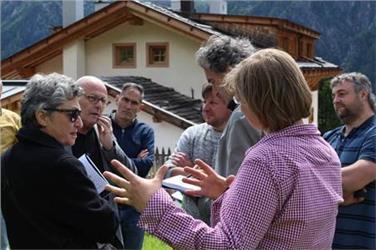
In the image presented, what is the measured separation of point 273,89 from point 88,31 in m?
15.6

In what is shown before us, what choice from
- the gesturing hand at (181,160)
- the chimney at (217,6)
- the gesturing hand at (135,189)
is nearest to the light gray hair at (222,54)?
the gesturing hand at (181,160)

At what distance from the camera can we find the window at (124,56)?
1738cm

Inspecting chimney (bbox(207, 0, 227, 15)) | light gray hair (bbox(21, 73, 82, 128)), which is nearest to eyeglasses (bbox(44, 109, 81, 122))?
light gray hair (bbox(21, 73, 82, 128))

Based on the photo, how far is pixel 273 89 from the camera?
1.85 m

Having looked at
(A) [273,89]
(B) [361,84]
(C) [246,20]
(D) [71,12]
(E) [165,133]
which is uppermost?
(D) [71,12]

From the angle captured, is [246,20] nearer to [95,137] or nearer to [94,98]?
[94,98]

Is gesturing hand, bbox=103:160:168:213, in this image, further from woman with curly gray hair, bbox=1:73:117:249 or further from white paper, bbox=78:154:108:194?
white paper, bbox=78:154:108:194

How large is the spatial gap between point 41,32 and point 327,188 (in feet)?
56.8

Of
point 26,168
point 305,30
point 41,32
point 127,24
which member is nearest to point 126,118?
point 26,168

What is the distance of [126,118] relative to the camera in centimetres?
516

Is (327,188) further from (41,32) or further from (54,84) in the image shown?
(41,32)

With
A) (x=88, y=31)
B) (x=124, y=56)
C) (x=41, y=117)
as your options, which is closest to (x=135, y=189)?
(x=41, y=117)

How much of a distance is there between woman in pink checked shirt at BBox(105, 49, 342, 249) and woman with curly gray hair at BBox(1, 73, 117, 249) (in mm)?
808

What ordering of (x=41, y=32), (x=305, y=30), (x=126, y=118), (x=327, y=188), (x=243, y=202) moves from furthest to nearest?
(x=305, y=30) → (x=41, y=32) → (x=126, y=118) → (x=327, y=188) → (x=243, y=202)
